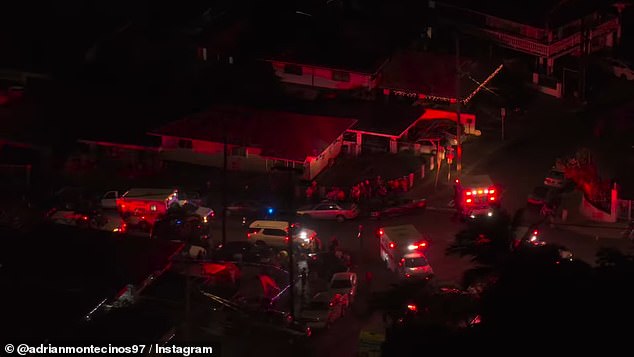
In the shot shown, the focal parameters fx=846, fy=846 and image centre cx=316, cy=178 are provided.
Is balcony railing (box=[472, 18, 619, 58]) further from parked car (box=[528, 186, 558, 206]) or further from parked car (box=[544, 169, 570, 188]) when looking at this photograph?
parked car (box=[528, 186, 558, 206])

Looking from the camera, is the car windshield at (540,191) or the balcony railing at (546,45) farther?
the balcony railing at (546,45)

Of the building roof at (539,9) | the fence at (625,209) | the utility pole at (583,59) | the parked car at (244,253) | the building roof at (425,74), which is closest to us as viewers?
the parked car at (244,253)

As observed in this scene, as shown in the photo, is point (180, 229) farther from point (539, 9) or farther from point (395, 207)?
point (539, 9)

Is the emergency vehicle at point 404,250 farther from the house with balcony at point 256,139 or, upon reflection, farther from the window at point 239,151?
the window at point 239,151

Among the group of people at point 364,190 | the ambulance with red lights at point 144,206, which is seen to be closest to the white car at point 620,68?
the group of people at point 364,190

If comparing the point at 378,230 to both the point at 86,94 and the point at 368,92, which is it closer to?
the point at 368,92

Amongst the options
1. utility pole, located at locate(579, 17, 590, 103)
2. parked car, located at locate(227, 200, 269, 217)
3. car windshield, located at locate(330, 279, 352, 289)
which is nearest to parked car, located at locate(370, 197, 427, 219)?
parked car, located at locate(227, 200, 269, 217)
